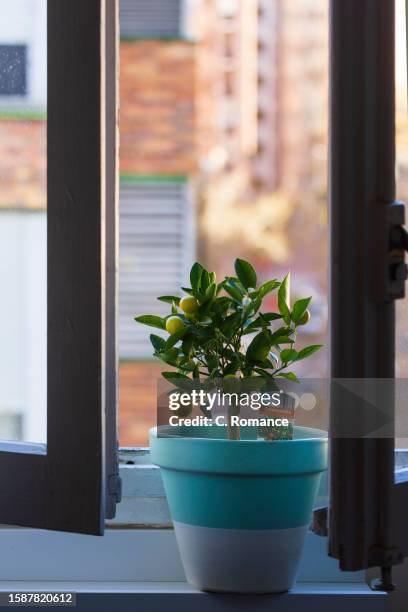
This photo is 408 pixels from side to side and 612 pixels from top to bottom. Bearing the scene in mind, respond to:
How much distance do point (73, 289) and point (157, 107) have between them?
2.58 metres

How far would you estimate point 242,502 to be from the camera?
1.19 m

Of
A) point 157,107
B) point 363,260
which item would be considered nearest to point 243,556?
point 363,260

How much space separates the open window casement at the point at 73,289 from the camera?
42.6 inches

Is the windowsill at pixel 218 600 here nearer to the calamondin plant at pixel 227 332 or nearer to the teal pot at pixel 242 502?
the teal pot at pixel 242 502

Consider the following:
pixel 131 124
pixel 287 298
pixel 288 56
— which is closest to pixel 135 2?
pixel 131 124

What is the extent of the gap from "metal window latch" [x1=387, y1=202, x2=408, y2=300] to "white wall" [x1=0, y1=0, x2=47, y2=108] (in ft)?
1.55

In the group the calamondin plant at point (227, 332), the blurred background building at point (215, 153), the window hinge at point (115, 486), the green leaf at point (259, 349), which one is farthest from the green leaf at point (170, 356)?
the blurred background building at point (215, 153)

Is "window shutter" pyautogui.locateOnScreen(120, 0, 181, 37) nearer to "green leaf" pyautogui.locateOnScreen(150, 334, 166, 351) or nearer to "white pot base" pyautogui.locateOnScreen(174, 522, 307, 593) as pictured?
"green leaf" pyautogui.locateOnScreen(150, 334, 166, 351)

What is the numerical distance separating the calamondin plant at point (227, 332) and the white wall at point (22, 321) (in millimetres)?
164

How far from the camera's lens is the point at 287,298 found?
129 cm

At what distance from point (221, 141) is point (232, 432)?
272cm

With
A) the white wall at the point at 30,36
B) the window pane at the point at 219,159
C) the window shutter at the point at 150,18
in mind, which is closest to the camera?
the white wall at the point at 30,36

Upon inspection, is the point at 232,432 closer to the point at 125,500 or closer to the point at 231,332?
the point at 231,332

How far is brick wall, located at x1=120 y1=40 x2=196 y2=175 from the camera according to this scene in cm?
352
